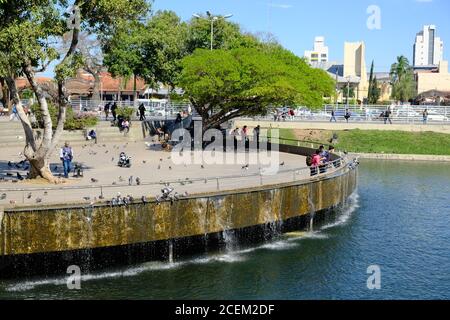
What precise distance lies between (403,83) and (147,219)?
108775mm

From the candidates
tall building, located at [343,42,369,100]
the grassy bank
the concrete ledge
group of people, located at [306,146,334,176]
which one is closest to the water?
group of people, located at [306,146,334,176]

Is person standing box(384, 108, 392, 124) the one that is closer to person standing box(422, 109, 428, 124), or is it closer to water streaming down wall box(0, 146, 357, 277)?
person standing box(422, 109, 428, 124)

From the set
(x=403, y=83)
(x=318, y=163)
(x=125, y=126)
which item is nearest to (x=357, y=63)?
(x=403, y=83)

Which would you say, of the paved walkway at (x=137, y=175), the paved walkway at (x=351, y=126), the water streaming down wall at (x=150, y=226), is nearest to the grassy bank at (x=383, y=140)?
the paved walkway at (x=351, y=126)

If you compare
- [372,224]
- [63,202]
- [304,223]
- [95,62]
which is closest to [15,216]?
[63,202]

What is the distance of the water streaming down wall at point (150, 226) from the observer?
20.2 metres

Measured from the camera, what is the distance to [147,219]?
71.7ft

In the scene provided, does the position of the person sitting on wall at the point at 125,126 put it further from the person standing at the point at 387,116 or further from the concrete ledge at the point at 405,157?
the person standing at the point at 387,116

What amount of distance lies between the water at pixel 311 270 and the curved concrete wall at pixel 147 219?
1.14 meters

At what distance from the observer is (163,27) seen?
195ft

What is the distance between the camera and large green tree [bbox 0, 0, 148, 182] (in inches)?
881
